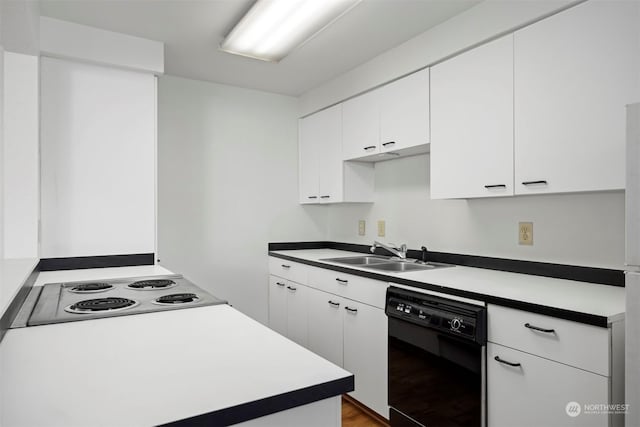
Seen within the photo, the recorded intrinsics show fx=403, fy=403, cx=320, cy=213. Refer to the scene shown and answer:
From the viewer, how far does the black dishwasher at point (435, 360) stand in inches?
68.4

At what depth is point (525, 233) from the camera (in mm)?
2213

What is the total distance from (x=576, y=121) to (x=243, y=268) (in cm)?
266

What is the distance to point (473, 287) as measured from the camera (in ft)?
6.06

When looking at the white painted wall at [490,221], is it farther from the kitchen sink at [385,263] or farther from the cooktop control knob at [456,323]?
the cooktop control knob at [456,323]

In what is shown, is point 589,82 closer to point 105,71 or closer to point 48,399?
point 48,399

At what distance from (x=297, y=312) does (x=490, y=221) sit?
1598 millimetres

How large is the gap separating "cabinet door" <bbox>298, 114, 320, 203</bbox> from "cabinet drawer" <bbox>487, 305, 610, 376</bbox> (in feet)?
6.96

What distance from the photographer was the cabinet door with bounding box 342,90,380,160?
286 centimetres

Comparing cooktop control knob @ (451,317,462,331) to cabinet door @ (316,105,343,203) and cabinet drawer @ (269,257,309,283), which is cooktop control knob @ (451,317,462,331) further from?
cabinet door @ (316,105,343,203)

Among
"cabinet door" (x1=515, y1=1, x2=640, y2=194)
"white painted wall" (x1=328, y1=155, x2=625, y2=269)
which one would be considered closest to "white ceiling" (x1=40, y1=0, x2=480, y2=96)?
"cabinet door" (x1=515, y1=1, x2=640, y2=194)

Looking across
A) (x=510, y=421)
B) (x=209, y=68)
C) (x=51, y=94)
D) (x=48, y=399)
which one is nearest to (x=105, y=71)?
(x=51, y=94)

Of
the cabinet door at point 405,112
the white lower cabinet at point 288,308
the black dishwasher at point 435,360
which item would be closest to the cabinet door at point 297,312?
the white lower cabinet at point 288,308

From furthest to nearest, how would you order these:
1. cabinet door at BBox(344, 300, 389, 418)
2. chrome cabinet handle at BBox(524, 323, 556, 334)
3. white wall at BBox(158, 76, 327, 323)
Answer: white wall at BBox(158, 76, 327, 323) < cabinet door at BBox(344, 300, 389, 418) < chrome cabinet handle at BBox(524, 323, 556, 334)

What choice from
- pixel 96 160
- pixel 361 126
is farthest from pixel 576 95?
pixel 96 160
